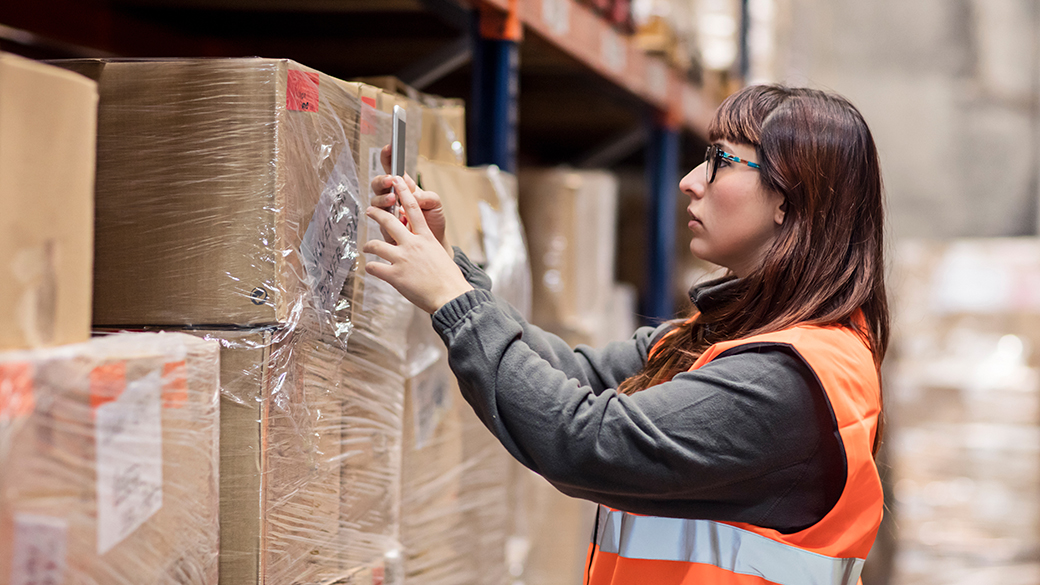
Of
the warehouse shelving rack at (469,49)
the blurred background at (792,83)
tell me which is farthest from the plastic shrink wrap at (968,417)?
the warehouse shelving rack at (469,49)

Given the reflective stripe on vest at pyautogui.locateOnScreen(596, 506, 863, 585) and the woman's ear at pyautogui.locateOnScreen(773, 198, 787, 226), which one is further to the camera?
the woman's ear at pyautogui.locateOnScreen(773, 198, 787, 226)

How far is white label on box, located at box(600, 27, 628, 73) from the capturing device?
326 centimetres

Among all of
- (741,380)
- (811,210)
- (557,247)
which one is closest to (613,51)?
(557,247)

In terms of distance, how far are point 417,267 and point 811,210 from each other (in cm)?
66

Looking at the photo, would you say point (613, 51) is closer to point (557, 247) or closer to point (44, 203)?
point (557, 247)

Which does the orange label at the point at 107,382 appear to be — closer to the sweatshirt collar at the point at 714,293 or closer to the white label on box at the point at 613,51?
the sweatshirt collar at the point at 714,293

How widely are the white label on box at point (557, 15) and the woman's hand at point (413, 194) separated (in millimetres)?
1204

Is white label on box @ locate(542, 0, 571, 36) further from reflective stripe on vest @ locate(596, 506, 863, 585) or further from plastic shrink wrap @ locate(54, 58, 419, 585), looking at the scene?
reflective stripe on vest @ locate(596, 506, 863, 585)

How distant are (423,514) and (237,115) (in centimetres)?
99

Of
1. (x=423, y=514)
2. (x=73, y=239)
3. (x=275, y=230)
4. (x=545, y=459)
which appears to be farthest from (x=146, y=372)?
(x=423, y=514)


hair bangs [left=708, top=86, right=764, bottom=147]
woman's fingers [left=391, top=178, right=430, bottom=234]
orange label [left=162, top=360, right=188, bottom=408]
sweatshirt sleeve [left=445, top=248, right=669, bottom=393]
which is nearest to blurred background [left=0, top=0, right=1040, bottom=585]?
sweatshirt sleeve [left=445, top=248, right=669, bottom=393]

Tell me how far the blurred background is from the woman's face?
0.88 ft

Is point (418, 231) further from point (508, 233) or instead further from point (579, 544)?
point (579, 544)

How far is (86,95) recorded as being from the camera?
3.73 feet
